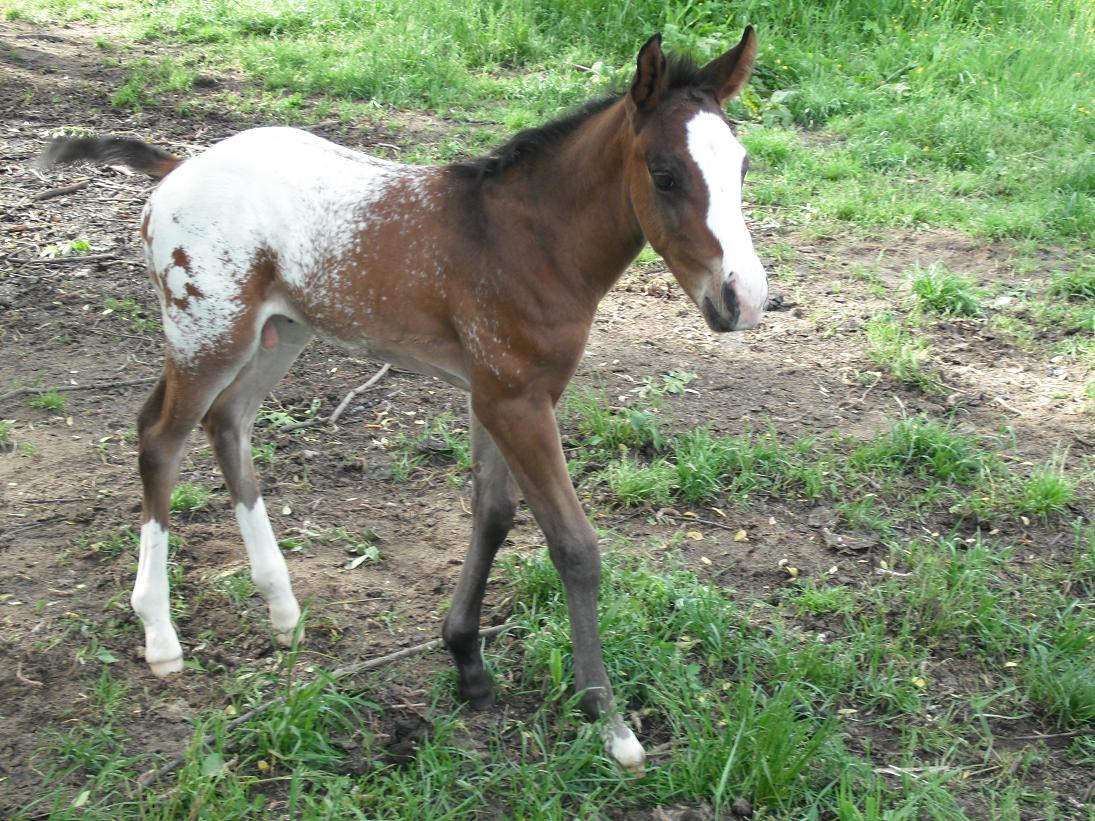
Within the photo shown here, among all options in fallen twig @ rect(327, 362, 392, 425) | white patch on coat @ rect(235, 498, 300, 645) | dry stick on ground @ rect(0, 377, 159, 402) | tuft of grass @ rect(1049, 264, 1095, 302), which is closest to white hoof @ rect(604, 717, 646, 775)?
white patch on coat @ rect(235, 498, 300, 645)

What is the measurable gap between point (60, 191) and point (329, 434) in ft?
10.1

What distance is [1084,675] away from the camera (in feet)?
11.3

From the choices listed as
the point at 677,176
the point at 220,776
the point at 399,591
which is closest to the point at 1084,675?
the point at 677,176

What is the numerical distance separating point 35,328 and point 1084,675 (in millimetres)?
4899

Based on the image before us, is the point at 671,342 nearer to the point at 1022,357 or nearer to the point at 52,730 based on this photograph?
the point at 1022,357

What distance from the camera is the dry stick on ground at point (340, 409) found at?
16.1 feet

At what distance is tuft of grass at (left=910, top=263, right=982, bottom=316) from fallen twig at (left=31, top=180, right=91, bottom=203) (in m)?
5.07

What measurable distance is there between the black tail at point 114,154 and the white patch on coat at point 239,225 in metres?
0.28

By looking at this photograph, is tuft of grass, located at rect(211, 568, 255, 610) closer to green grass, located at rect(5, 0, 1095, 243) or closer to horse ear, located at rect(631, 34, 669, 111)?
horse ear, located at rect(631, 34, 669, 111)

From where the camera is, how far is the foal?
3051 millimetres

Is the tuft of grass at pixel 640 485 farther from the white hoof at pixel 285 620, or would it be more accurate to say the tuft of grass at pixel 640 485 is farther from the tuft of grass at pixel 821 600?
the white hoof at pixel 285 620

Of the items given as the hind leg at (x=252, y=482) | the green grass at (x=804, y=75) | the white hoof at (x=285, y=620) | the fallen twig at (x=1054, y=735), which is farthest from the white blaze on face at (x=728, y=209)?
the green grass at (x=804, y=75)

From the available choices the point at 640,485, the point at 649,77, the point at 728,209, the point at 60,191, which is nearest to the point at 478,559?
the point at 640,485

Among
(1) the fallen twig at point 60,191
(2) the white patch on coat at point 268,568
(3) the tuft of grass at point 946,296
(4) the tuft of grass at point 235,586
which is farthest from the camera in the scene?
(1) the fallen twig at point 60,191
